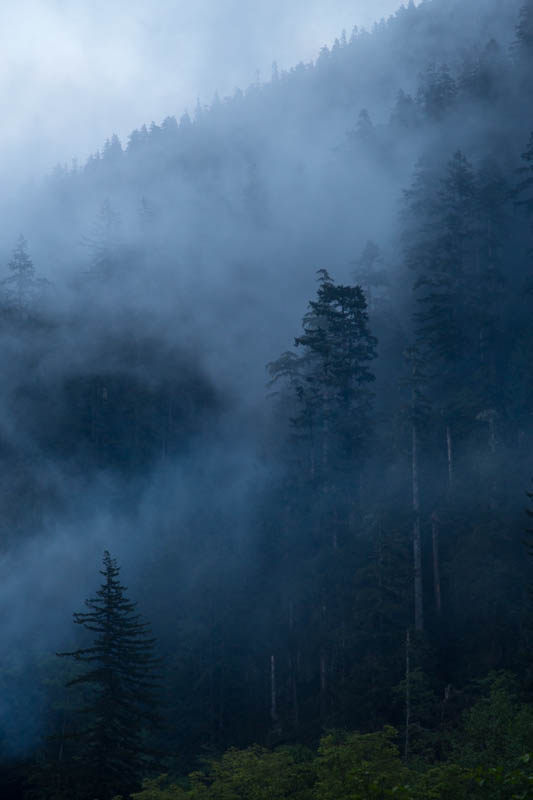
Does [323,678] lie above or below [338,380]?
below

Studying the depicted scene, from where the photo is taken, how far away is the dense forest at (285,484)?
2392 cm

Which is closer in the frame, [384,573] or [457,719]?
[457,719]

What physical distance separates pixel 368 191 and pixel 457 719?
73.6 meters

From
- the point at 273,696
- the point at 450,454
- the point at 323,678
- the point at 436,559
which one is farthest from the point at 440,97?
the point at 273,696

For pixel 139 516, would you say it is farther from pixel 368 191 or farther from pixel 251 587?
pixel 368 191

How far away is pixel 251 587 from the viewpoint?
4103 cm

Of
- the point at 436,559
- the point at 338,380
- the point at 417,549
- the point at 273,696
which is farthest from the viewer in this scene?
the point at 338,380

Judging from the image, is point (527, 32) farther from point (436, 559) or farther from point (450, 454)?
point (436, 559)

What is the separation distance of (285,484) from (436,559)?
1379 cm

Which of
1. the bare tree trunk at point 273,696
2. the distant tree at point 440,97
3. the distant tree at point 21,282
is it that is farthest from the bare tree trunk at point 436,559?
the distant tree at point 440,97

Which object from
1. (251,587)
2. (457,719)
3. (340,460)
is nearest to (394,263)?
(340,460)

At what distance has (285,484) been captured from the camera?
46.8 meters

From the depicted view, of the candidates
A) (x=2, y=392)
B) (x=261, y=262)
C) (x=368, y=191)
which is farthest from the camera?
(x=368, y=191)

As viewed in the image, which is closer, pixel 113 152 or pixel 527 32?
pixel 527 32
